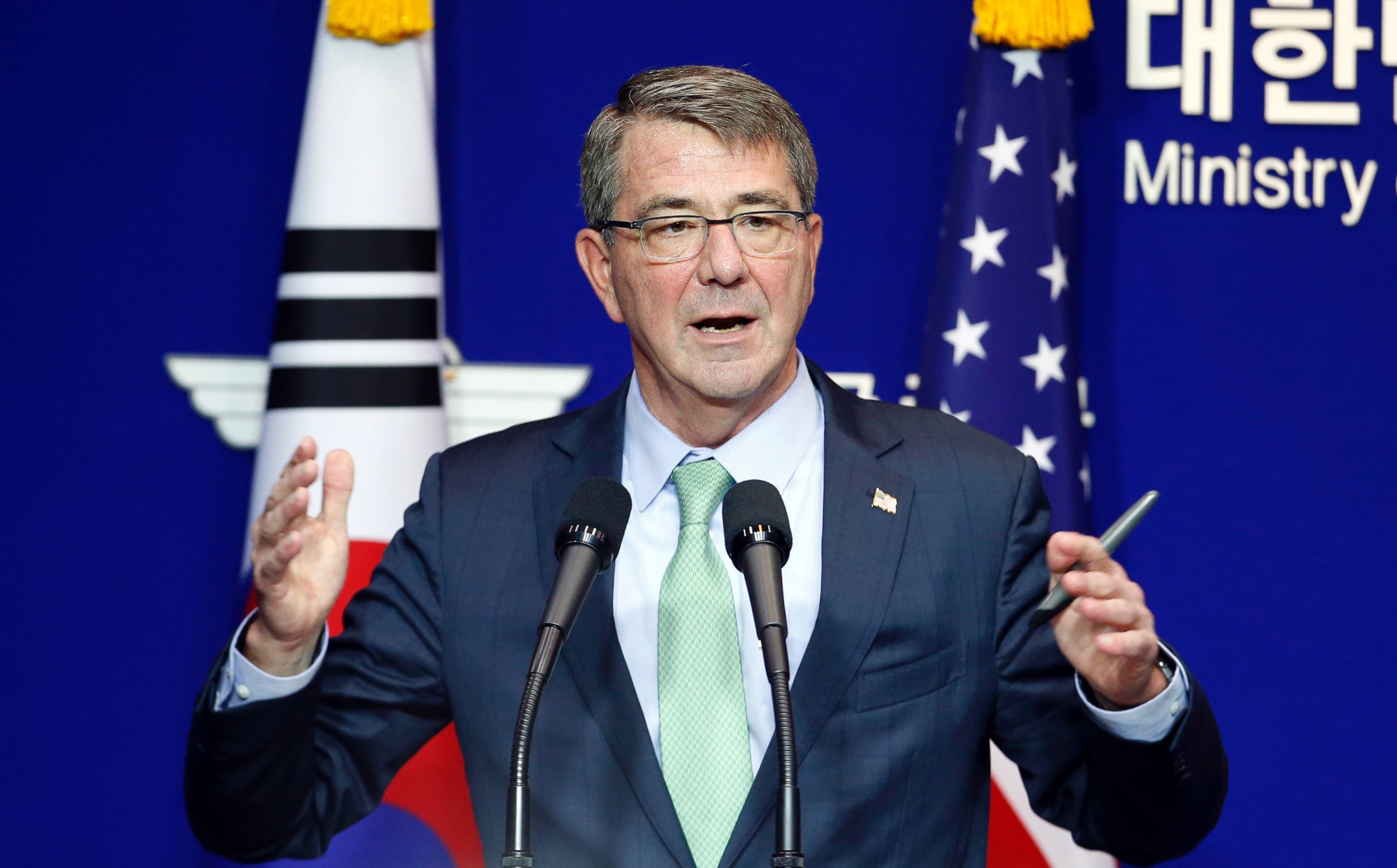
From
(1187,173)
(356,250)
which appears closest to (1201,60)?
(1187,173)

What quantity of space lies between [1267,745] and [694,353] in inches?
78.8

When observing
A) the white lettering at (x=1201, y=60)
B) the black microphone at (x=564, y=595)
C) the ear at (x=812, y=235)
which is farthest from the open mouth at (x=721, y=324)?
the white lettering at (x=1201, y=60)

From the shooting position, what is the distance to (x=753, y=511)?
4.34ft

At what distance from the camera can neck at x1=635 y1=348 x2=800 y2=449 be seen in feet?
6.08

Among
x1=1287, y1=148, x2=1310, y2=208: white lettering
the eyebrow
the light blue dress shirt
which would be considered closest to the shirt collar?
the light blue dress shirt

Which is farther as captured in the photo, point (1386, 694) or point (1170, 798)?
point (1386, 694)

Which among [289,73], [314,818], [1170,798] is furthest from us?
A: [289,73]

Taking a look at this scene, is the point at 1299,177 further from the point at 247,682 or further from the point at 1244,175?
the point at 247,682

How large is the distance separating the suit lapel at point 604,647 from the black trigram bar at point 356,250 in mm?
988

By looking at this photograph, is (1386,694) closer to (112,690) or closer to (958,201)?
(958,201)

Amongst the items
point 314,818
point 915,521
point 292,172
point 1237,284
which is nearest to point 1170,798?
point 915,521

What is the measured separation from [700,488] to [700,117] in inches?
18.5

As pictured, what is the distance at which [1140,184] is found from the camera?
3.14 metres

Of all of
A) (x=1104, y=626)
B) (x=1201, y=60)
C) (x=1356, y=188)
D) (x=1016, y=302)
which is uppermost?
(x=1201, y=60)
